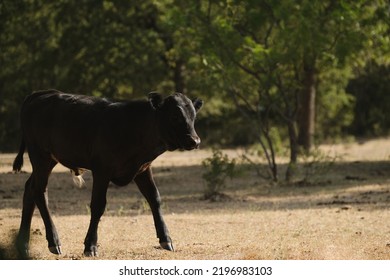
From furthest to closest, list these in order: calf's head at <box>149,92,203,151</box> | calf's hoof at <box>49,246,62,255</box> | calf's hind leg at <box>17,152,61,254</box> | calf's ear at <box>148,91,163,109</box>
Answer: calf's hind leg at <box>17,152,61,254</box>
calf's hoof at <box>49,246,62,255</box>
calf's ear at <box>148,91,163,109</box>
calf's head at <box>149,92,203,151</box>

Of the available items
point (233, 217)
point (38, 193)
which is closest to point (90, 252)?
point (38, 193)

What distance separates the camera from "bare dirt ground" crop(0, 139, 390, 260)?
1056 cm

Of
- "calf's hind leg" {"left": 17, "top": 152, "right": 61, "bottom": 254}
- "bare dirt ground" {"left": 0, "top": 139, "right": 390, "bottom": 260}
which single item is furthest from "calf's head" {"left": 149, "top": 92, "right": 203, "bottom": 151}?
"calf's hind leg" {"left": 17, "top": 152, "right": 61, "bottom": 254}

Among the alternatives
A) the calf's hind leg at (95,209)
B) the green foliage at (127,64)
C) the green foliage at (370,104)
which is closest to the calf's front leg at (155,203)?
the calf's hind leg at (95,209)

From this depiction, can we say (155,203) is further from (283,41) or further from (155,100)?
(283,41)

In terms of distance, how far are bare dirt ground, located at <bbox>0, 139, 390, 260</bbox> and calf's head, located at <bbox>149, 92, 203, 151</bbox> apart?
1.28 m

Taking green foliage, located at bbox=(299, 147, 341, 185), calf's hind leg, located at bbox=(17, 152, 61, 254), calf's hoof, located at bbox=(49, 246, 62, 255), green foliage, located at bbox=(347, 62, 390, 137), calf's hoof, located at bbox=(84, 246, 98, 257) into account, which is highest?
calf's hind leg, located at bbox=(17, 152, 61, 254)

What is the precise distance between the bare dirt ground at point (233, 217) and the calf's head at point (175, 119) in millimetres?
1281

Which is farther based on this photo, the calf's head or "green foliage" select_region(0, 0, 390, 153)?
"green foliage" select_region(0, 0, 390, 153)

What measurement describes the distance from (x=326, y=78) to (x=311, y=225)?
18097 mm

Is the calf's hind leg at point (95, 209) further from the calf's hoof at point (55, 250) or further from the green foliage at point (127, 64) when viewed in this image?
the green foliage at point (127, 64)

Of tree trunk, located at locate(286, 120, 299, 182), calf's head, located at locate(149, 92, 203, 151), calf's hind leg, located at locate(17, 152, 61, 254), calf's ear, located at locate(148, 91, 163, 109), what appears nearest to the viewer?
calf's head, located at locate(149, 92, 203, 151)

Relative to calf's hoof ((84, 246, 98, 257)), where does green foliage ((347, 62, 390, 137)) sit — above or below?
below

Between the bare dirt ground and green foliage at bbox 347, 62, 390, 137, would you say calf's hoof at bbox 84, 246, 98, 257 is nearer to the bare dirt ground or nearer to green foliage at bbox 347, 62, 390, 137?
the bare dirt ground
